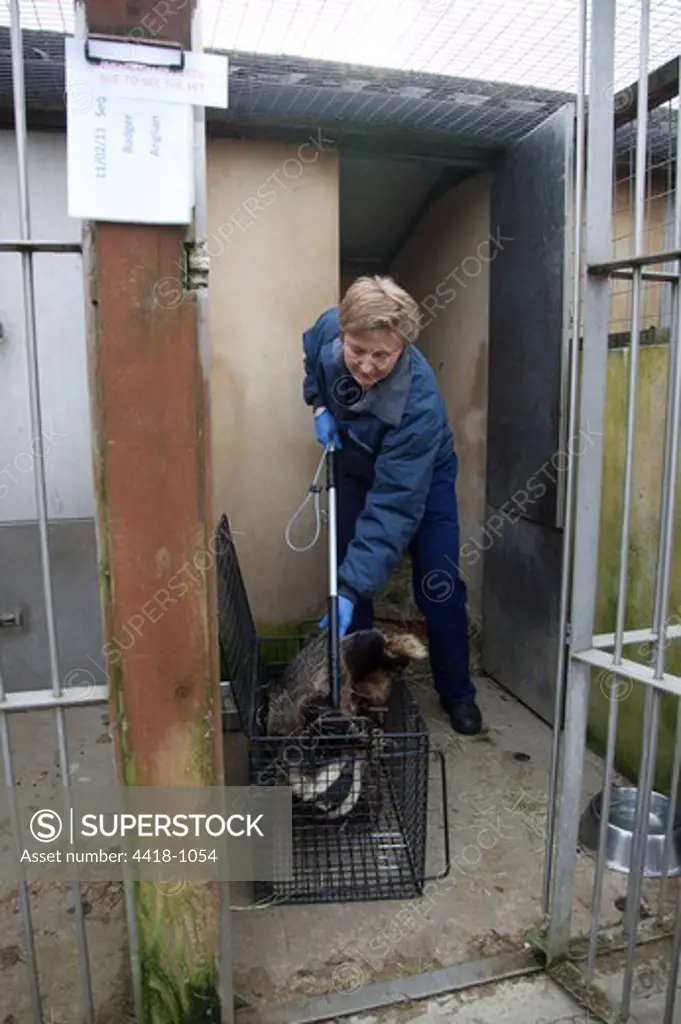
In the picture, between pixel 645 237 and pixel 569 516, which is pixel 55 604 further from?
pixel 645 237

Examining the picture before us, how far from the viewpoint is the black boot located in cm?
300

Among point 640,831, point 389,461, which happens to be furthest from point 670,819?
point 389,461

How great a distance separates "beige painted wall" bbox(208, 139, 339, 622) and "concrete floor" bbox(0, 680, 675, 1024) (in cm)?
105

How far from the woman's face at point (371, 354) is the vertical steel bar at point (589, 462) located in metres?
0.77

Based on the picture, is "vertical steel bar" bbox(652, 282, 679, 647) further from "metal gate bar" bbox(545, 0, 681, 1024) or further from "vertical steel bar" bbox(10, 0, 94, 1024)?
"vertical steel bar" bbox(10, 0, 94, 1024)

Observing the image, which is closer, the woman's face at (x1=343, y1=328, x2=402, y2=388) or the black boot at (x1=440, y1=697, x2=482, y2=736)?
the woman's face at (x1=343, y1=328, x2=402, y2=388)

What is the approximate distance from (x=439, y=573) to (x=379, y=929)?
136 cm

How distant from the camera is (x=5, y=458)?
3057 millimetres

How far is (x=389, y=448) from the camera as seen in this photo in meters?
2.50

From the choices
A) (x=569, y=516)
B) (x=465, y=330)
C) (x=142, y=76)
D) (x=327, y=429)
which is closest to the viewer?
(x=142, y=76)

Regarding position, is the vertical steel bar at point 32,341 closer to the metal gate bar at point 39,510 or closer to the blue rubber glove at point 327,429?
the metal gate bar at point 39,510

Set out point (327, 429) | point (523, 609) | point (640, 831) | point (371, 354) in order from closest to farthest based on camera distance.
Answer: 1. point (640, 831)
2. point (371, 354)
3. point (327, 429)
4. point (523, 609)

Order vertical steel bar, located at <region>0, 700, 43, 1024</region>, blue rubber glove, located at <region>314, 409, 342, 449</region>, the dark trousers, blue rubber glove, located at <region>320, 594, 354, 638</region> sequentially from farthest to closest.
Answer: the dark trousers < blue rubber glove, located at <region>314, 409, 342, 449</region> < blue rubber glove, located at <region>320, 594, 354, 638</region> < vertical steel bar, located at <region>0, 700, 43, 1024</region>

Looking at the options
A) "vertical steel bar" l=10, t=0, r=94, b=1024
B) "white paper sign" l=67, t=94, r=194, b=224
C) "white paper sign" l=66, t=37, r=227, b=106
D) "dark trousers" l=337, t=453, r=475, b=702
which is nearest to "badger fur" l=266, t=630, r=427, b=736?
"dark trousers" l=337, t=453, r=475, b=702
